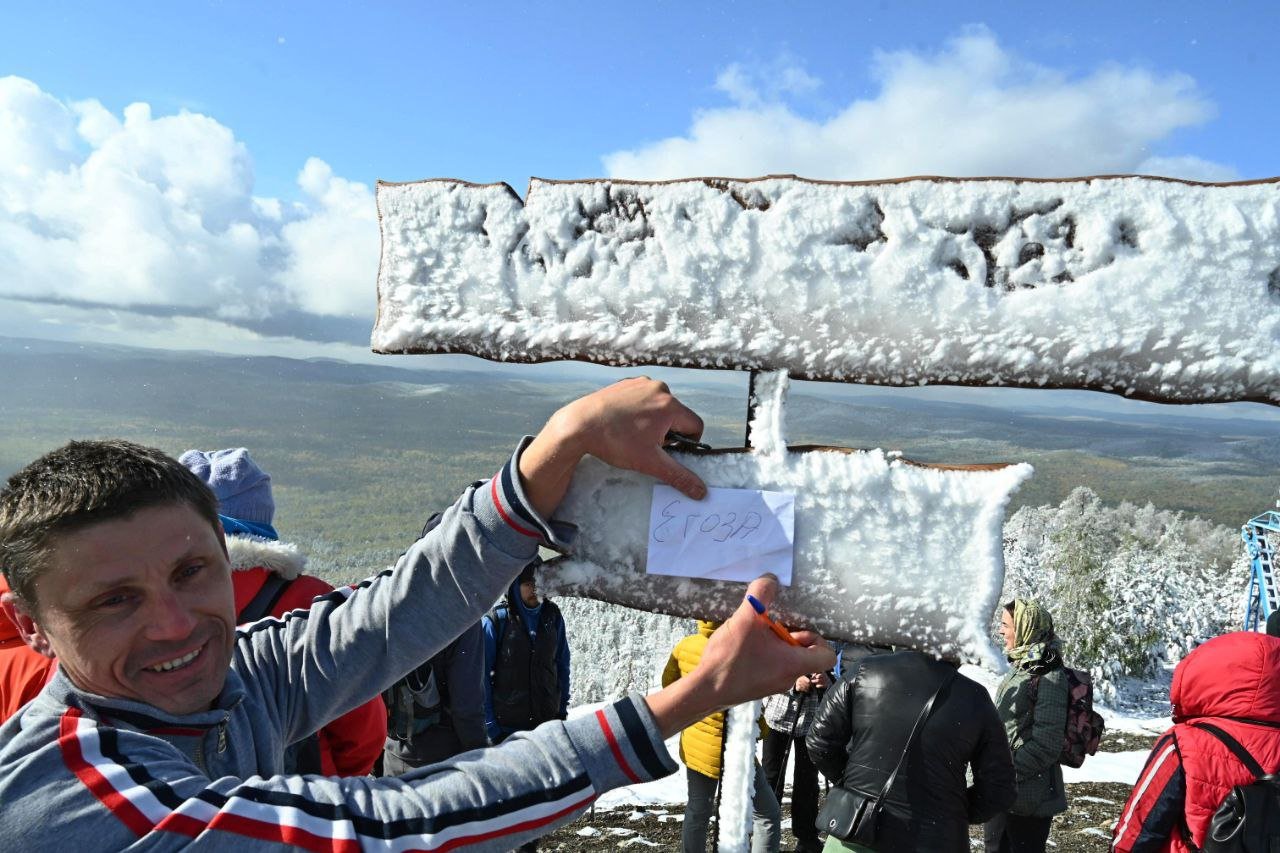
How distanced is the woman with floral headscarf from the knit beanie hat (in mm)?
3020

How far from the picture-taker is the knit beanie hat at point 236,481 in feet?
6.36

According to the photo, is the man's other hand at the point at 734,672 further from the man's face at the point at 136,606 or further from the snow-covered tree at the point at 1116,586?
the snow-covered tree at the point at 1116,586

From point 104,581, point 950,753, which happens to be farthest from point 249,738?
point 950,753

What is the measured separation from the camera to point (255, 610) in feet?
5.74

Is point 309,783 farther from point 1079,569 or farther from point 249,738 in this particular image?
point 1079,569

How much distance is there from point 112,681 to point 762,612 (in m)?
0.85

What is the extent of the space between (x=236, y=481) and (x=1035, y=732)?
3.31 meters

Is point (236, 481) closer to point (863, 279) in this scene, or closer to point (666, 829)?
point (863, 279)

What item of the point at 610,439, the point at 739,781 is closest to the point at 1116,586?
the point at 739,781

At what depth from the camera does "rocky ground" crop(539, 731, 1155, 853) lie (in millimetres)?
4438

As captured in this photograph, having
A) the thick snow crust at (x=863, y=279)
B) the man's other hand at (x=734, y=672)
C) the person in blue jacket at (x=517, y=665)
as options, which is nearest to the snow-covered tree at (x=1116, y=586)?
the person in blue jacket at (x=517, y=665)

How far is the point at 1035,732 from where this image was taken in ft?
10.3

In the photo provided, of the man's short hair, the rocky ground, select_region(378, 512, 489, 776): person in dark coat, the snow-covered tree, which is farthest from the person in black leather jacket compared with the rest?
the snow-covered tree

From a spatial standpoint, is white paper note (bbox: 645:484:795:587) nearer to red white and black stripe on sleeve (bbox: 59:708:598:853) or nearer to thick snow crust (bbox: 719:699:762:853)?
thick snow crust (bbox: 719:699:762:853)
